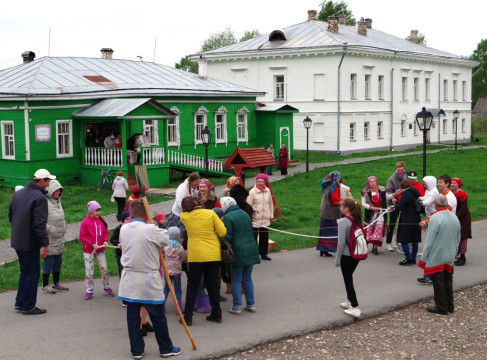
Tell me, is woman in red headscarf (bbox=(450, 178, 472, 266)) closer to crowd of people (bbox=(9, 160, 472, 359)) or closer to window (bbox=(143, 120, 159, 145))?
crowd of people (bbox=(9, 160, 472, 359))

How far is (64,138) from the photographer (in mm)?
27578

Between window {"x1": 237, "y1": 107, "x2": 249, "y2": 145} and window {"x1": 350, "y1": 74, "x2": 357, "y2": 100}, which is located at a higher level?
window {"x1": 350, "y1": 74, "x2": 357, "y2": 100}

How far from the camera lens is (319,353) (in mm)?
8133

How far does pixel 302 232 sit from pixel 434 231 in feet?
21.8

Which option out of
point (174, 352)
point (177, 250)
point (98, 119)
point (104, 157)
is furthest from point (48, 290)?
point (98, 119)

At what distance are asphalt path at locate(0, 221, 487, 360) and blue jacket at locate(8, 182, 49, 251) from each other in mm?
1010

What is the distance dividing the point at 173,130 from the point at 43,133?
6699 millimetres

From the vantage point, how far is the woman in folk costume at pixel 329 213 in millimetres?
13477

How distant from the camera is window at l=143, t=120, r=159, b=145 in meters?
29.3

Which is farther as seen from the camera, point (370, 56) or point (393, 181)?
point (370, 56)

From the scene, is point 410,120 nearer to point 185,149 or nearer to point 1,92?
point 185,149

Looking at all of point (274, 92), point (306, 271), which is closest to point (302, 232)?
point (306, 271)

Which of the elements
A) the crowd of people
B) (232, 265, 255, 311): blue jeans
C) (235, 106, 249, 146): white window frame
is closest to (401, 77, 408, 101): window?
(235, 106, 249, 146): white window frame

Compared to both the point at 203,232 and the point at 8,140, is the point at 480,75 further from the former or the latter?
the point at 203,232
